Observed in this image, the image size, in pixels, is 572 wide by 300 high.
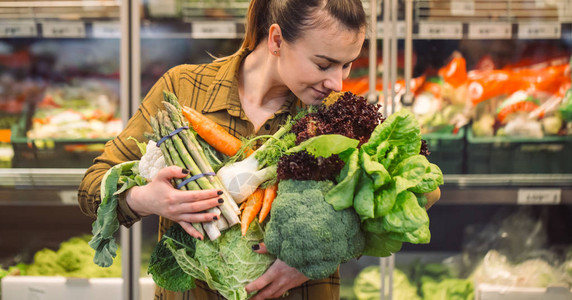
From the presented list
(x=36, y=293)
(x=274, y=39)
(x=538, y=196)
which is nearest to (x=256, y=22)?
(x=274, y=39)

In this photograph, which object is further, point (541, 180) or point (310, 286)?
point (541, 180)

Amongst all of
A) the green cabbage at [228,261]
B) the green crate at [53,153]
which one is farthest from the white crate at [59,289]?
the green cabbage at [228,261]

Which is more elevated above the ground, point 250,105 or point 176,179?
point 250,105

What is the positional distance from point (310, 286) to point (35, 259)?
1.87m

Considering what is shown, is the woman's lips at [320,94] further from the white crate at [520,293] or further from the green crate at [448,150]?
the white crate at [520,293]

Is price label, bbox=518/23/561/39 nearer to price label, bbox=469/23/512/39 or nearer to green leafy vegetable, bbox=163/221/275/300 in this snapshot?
price label, bbox=469/23/512/39

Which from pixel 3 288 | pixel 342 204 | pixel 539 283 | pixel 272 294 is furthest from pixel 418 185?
pixel 3 288

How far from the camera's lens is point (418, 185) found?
1019 mm

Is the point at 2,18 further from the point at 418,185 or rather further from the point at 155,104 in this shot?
the point at 418,185

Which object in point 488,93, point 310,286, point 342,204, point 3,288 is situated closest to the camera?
point 342,204

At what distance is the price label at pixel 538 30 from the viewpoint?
7.48 feet

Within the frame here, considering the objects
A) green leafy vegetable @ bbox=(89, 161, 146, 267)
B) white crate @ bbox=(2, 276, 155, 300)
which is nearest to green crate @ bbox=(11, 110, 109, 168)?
white crate @ bbox=(2, 276, 155, 300)

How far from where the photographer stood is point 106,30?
226 centimetres

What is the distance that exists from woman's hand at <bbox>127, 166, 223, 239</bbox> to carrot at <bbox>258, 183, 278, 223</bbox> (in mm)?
95
